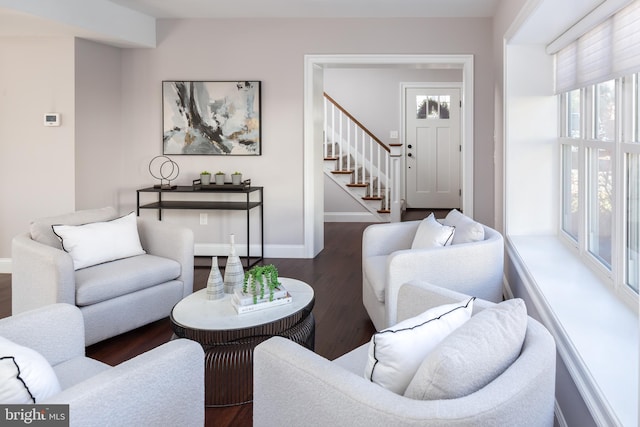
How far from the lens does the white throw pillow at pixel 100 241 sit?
3.34 metres

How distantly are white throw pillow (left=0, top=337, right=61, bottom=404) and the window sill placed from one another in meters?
1.53

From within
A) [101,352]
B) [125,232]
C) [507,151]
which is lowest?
[101,352]

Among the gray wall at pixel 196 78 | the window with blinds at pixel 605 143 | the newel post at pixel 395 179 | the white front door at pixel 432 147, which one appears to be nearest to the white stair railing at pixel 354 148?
the newel post at pixel 395 179

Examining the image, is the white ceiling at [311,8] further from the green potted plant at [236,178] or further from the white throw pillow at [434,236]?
the white throw pillow at [434,236]

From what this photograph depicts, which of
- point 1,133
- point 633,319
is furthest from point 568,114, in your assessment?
point 1,133

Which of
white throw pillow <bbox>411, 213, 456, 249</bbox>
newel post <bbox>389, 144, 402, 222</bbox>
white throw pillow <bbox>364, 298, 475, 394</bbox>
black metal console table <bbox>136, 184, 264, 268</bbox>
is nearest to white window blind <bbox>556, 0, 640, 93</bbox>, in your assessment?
A: white throw pillow <bbox>411, 213, 456, 249</bbox>

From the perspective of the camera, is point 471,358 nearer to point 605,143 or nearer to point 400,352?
point 400,352

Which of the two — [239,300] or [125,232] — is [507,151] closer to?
[239,300]

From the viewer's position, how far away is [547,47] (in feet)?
12.6

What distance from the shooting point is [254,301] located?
2.67 metres

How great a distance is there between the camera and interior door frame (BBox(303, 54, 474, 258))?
208 inches

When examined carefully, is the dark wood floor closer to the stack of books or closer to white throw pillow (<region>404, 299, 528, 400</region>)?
the stack of books

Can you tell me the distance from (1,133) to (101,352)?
2.91 meters

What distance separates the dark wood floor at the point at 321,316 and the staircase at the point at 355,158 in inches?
83.3
